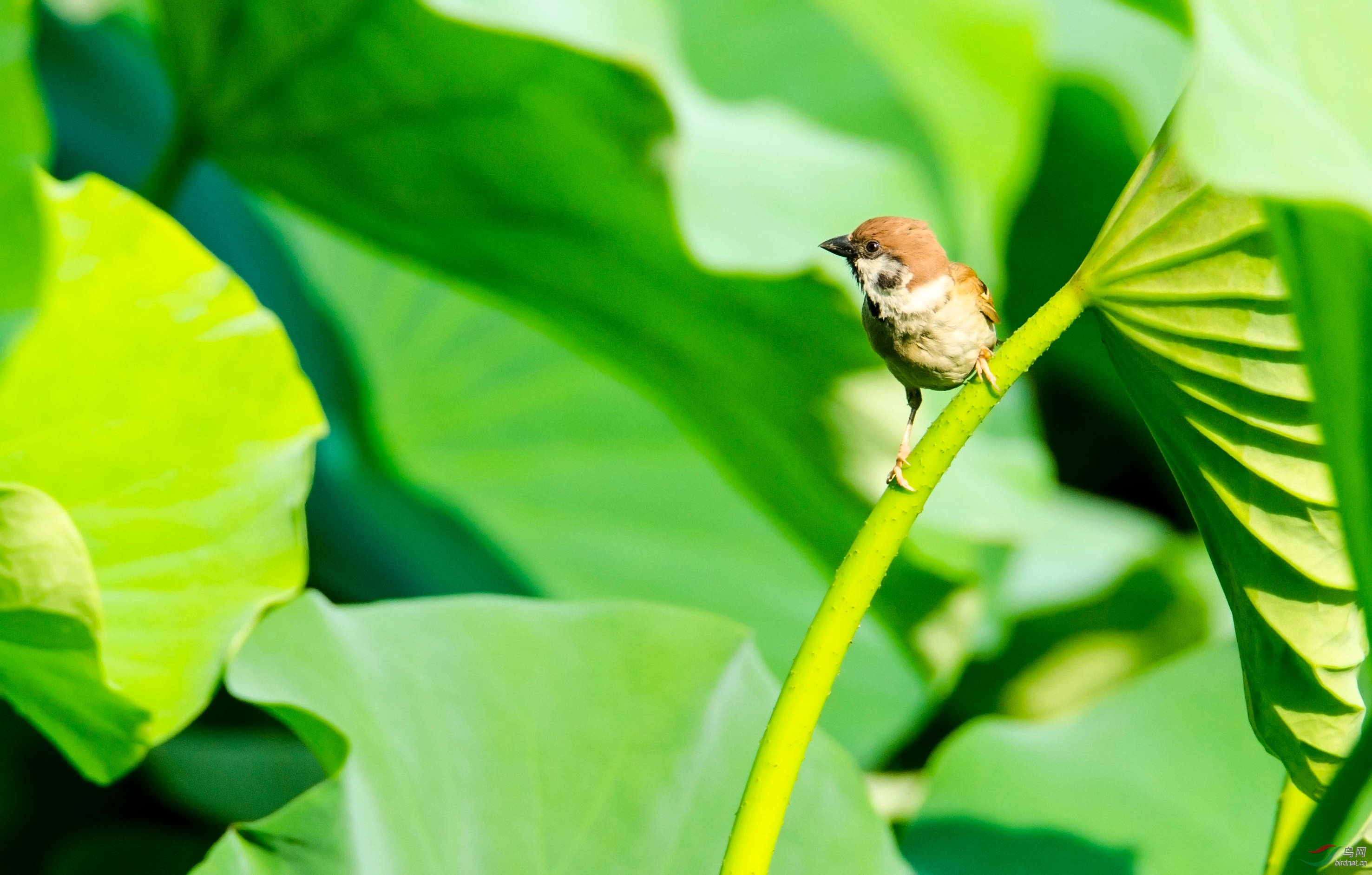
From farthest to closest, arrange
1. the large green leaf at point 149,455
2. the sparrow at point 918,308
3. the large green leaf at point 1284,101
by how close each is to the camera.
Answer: the large green leaf at point 149,455 → the sparrow at point 918,308 → the large green leaf at point 1284,101

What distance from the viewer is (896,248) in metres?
0.34

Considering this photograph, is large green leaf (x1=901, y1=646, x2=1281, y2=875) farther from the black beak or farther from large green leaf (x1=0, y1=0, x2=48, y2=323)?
large green leaf (x1=0, y1=0, x2=48, y2=323)

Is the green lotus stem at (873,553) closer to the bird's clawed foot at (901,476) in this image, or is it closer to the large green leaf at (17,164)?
the bird's clawed foot at (901,476)

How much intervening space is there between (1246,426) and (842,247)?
129 mm

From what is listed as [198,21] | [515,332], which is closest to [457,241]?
[198,21]

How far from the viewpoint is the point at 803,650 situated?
30 centimetres

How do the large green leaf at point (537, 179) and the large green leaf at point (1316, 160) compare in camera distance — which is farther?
the large green leaf at point (537, 179)

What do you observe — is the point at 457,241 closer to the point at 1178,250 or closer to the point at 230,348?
the point at 230,348

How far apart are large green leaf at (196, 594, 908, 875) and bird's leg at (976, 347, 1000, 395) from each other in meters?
0.23

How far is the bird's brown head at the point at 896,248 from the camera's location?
34cm

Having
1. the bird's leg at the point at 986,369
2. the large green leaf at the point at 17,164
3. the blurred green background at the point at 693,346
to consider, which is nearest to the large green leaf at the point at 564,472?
the blurred green background at the point at 693,346

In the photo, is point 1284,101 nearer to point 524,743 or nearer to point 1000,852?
point 524,743

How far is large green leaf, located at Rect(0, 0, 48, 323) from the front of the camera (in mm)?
376

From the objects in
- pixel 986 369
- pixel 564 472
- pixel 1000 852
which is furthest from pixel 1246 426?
pixel 564 472
